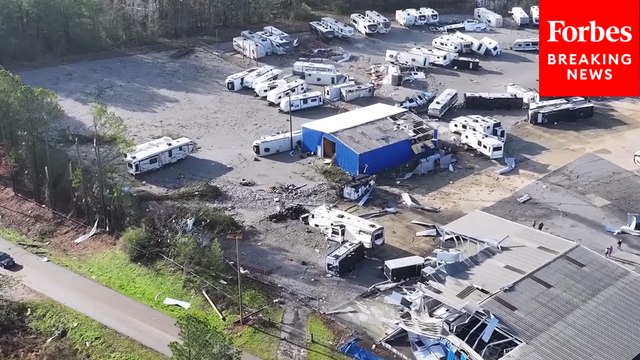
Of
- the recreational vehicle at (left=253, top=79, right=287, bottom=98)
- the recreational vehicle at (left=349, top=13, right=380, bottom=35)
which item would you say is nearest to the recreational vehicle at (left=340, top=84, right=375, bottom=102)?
the recreational vehicle at (left=253, top=79, right=287, bottom=98)

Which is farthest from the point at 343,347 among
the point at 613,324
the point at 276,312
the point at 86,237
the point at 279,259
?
the point at 86,237

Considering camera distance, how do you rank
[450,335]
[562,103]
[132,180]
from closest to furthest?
[450,335], [132,180], [562,103]

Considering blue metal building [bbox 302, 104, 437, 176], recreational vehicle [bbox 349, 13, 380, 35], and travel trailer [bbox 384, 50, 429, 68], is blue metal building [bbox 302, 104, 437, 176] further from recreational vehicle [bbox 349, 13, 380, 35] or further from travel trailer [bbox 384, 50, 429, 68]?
recreational vehicle [bbox 349, 13, 380, 35]

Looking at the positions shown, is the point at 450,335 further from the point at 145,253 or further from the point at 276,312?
the point at 145,253

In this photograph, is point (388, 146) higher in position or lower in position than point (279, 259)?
higher

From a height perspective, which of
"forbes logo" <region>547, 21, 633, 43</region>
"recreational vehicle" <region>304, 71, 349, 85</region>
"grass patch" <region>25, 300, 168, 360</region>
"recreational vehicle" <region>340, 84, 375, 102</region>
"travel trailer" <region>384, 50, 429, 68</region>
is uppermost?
"forbes logo" <region>547, 21, 633, 43</region>

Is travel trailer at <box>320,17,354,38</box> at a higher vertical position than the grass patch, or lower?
higher

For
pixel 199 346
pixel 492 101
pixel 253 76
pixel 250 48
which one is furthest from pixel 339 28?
pixel 199 346

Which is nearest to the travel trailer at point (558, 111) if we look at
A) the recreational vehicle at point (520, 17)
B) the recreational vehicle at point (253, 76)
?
the recreational vehicle at point (253, 76)
